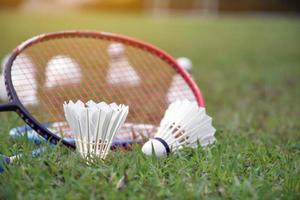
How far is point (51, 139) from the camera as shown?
2096 millimetres

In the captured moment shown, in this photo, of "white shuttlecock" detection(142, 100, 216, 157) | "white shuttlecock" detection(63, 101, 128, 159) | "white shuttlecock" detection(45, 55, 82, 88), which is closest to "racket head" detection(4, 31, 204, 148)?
"white shuttlecock" detection(45, 55, 82, 88)

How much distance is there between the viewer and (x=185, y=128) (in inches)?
87.6

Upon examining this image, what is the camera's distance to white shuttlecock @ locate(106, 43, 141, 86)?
11.5 ft

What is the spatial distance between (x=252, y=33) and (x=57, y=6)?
12208 mm

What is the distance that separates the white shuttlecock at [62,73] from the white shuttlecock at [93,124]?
0.82m

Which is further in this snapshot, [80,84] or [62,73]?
[62,73]

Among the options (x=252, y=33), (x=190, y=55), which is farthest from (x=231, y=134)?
(x=252, y=33)

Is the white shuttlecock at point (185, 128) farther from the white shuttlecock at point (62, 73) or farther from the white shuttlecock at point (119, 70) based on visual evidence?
Result: the white shuttlecock at point (119, 70)

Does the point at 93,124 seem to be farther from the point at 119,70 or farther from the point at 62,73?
the point at 119,70

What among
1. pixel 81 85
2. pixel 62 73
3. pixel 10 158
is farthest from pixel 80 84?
pixel 10 158

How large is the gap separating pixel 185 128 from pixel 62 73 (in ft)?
3.84

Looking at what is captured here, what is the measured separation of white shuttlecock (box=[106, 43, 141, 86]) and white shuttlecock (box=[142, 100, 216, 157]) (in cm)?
111

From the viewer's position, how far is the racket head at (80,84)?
7.79 ft

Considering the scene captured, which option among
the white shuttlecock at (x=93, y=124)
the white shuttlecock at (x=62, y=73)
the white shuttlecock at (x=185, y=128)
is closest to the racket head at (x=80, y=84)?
the white shuttlecock at (x=62, y=73)
